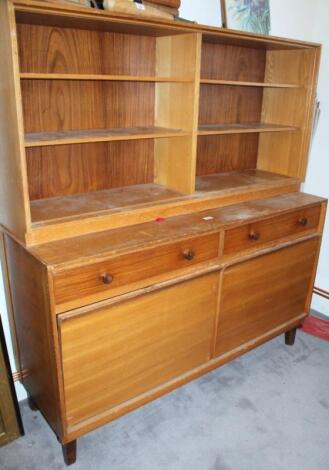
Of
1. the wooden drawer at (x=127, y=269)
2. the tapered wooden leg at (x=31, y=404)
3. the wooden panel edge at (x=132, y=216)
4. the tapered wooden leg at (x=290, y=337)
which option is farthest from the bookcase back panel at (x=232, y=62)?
the tapered wooden leg at (x=31, y=404)

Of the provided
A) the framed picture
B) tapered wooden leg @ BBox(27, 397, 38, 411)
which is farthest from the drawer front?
tapered wooden leg @ BBox(27, 397, 38, 411)

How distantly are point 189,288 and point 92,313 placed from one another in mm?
458

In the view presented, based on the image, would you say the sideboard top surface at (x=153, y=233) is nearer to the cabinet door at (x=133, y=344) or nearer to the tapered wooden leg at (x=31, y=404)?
the cabinet door at (x=133, y=344)

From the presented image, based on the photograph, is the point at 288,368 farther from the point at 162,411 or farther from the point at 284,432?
the point at 162,411

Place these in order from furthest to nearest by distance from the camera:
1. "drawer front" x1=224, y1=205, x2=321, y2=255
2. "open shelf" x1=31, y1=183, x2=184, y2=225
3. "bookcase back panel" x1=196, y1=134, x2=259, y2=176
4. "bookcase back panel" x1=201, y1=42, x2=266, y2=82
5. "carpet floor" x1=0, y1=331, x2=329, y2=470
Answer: "bookcase back panel" x1=196, y1=134, x2=259, y2=176, "bookcase back panel" x1=201, y1=42, x2=266, y2=82, "drawer front" x1=224, y1=205, x2=321, y2=255, "carpet floor" x1=0, y1=331, x2=329, y2=470, "open shelf" x1=31, y1=183, x2=184, y2=225

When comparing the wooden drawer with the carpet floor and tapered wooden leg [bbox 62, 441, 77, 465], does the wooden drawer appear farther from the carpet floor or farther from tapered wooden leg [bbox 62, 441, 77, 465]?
the carpet floor

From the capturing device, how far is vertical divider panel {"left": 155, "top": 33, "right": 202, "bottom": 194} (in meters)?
1.73

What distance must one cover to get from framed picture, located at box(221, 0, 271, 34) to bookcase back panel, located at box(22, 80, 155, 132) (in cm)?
52

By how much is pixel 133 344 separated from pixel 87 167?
81 centimetres

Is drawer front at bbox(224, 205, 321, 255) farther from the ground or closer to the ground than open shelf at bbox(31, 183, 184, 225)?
closer to the ground

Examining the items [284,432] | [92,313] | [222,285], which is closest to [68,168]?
[92,313]

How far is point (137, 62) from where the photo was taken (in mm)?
1875

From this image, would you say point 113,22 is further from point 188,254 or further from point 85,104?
point 188,254

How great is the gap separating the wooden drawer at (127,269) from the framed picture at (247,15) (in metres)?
1.09
